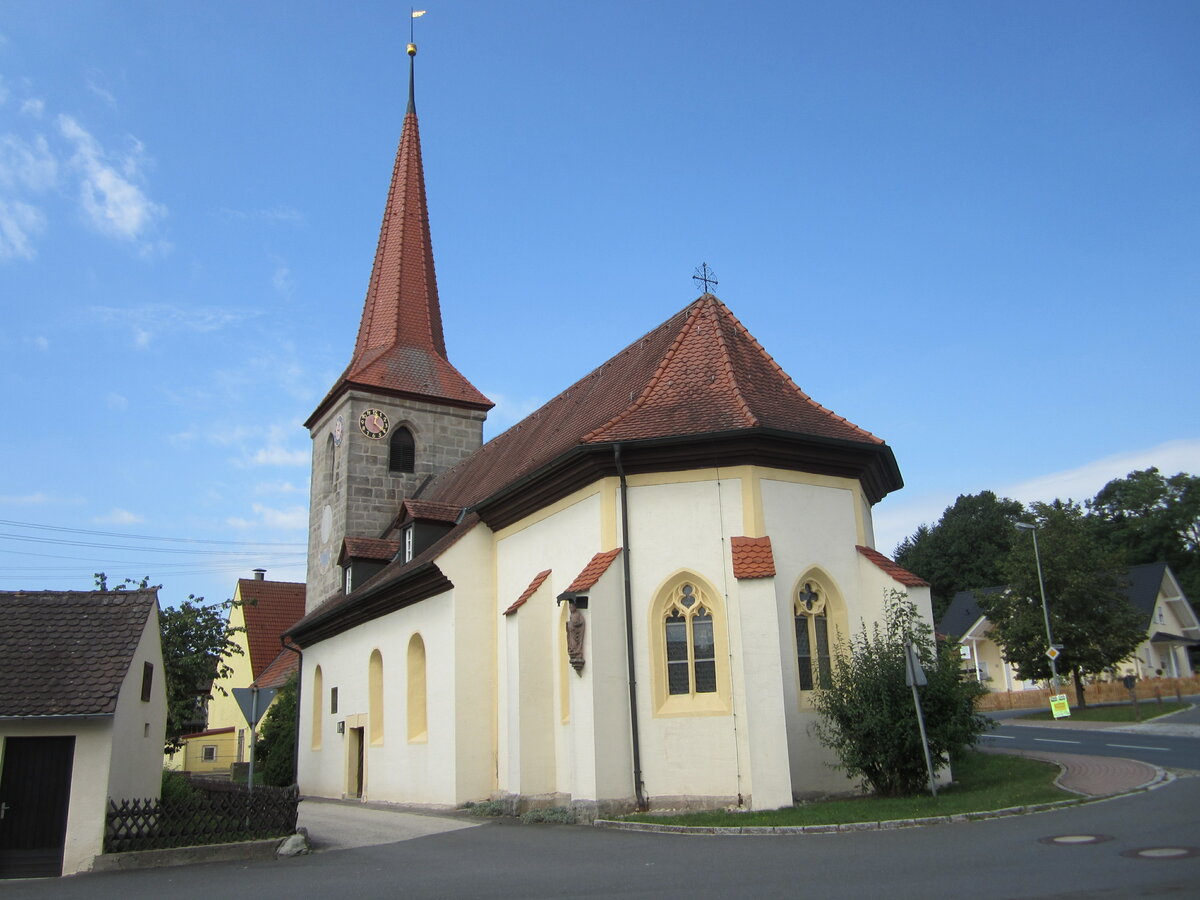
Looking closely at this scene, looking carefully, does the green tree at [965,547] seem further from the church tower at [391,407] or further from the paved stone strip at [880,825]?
the paved stone strip at [880,825]

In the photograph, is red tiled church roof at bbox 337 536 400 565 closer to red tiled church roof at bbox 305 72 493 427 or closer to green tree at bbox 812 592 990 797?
red tiled church roof at bbox 305 72 493 427

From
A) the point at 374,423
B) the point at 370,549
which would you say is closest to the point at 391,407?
the point at 374,423

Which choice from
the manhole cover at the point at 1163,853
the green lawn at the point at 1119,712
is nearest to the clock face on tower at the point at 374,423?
the green lawn at the point at 1119,712

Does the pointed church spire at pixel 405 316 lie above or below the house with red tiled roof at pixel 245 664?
above

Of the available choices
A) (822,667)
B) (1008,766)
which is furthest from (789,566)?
(1008,766)

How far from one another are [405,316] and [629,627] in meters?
19.9

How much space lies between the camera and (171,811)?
12.7m

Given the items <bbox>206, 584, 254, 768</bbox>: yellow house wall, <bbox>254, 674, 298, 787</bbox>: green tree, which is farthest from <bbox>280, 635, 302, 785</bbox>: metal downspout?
<bbox>206, 584, 254, 768</bbox>: yellow house wall

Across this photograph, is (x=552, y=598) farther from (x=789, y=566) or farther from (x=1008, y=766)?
(x=1008, y=766)

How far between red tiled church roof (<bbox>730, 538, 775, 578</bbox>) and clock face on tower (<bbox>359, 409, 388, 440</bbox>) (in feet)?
57.6

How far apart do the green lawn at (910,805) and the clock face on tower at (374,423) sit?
735 inches

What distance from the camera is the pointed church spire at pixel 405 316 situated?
A: 3106 centimetres

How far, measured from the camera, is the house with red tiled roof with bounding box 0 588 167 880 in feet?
40.1

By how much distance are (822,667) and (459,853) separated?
6425 millimetres
